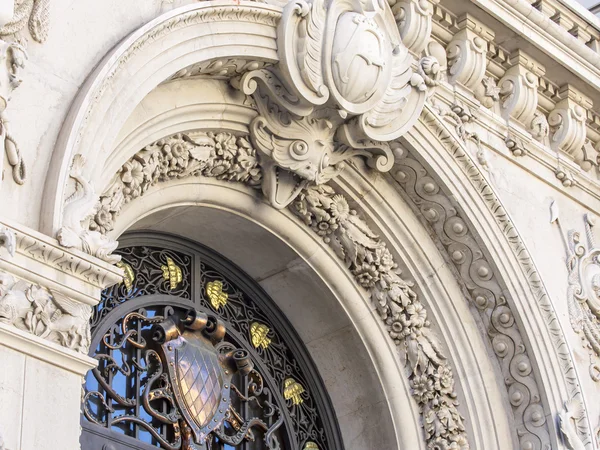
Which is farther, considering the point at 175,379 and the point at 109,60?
the point at 175,379

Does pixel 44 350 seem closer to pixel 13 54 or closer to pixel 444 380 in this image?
pixel 13 54

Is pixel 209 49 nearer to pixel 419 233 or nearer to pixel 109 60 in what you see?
pixel 109 60

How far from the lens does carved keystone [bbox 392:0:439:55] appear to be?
8898mm

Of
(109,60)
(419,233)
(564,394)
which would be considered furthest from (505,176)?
(109,60)

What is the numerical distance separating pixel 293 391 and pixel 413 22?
2461mm

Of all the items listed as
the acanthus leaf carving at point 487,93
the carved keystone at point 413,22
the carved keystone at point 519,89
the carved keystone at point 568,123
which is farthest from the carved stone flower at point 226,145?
the carved keystone at point 568,123

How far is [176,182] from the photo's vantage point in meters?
7.92

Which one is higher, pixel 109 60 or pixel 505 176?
pixel 505 176

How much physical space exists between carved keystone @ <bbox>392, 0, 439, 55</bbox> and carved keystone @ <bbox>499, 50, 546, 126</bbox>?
3.16ft

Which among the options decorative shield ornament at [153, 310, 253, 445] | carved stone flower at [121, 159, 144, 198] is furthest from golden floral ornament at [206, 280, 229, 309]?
carved stone flower at [121, 159, 144, 198]

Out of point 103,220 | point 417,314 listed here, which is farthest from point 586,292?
point 103,220

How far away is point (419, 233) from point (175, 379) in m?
1.98

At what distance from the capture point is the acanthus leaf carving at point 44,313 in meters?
5.81

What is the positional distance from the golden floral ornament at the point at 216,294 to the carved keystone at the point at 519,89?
2431 mm
